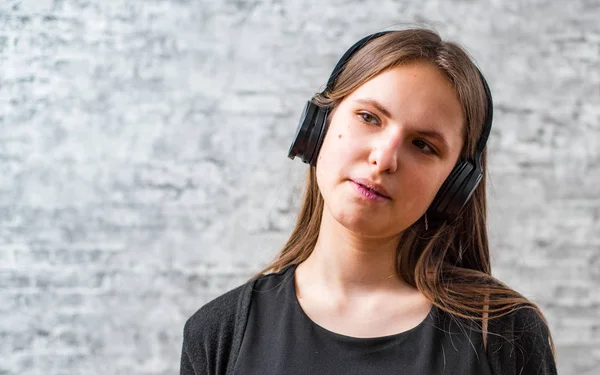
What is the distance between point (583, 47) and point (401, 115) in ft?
Result: 3.45

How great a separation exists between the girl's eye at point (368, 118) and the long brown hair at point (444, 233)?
73 millimetres

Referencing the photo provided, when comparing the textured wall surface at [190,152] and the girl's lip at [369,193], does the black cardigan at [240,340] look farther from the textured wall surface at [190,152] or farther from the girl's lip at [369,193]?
the textured wall surface at [190,152]

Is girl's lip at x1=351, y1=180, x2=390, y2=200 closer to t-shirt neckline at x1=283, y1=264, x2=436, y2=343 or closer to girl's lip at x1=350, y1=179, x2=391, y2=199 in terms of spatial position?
girl's lip at x1=350, y1=179, x2=391, y2=199

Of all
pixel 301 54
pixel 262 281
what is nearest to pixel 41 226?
pixel 262 281

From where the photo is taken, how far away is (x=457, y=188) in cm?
130

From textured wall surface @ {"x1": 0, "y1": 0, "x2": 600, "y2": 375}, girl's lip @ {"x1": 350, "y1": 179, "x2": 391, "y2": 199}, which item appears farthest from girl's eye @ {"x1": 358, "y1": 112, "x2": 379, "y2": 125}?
textured wall surface @ {"x1": 0, "y1": 0, "x2": 600, "y2": 375}

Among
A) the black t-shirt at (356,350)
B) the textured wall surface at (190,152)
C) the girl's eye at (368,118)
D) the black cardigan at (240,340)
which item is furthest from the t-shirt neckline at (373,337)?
the textured wall surface at (190,152)

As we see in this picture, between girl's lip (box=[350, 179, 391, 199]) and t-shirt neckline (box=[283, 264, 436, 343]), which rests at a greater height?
girl's lip (box=[350, 179, 391, 199])

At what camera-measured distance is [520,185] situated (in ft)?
6.52

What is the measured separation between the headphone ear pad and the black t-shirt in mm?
216

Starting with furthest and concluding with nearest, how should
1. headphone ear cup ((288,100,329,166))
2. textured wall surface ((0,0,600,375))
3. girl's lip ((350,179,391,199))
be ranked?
textured wall surface ((0,0,600,375)), headphone ear cup ((288,100,329,166)), girl's lip ((350,179,391,199))

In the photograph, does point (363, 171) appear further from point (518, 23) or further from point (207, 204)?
point (518, 23)

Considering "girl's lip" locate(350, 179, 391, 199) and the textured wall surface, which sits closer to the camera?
"girl's lip" locate(350, 179, 391, 199)

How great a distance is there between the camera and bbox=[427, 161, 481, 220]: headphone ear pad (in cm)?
130
